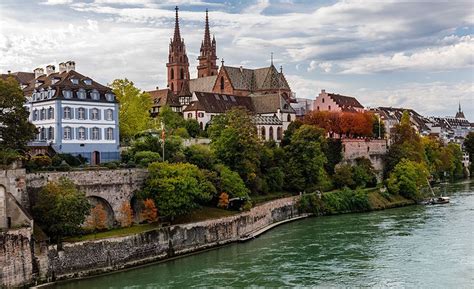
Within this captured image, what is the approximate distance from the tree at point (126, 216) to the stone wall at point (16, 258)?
904 cm

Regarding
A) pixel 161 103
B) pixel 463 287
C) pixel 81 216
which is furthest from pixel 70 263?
pixel 161 103

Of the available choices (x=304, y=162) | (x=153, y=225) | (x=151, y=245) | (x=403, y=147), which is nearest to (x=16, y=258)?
(x=151, y=245)

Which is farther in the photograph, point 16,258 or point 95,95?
point 95,95

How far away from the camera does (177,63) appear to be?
329ft

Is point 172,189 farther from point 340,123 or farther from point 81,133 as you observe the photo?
point 340,123

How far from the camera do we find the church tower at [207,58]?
107875 millimetres

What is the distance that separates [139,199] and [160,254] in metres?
4.94

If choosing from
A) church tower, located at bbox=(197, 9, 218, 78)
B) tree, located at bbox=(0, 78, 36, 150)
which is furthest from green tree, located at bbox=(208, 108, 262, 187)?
church tower, located at bbox=(197, 9, 218, 78)

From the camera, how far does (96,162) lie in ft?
157

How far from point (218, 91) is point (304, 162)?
31.7 meters

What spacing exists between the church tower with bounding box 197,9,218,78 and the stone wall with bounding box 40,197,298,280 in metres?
61.8

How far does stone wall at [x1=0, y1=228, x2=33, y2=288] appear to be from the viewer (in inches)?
1208

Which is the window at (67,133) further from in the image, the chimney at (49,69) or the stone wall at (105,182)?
the chimney at (49,69)

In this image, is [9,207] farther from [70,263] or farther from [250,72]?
[250,72]
